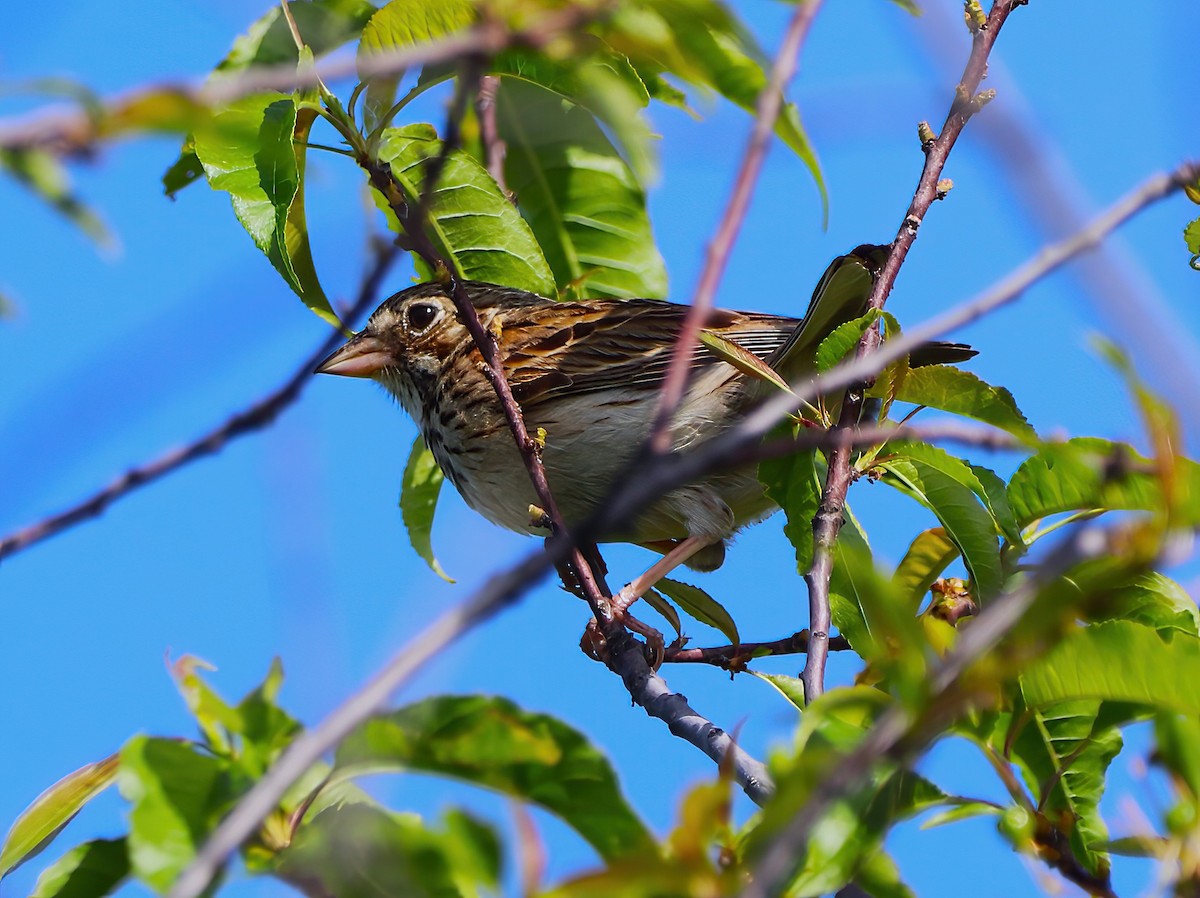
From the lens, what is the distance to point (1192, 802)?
181 cm

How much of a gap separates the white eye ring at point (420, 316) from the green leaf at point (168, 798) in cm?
415

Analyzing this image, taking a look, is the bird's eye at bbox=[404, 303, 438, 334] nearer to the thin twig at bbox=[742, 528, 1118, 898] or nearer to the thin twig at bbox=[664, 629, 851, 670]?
the thin twig at bbox=[664, 629, 851, 670]

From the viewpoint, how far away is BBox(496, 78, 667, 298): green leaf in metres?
4.79

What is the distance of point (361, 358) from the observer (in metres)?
5.92

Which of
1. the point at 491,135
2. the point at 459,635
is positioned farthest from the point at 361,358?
the point at 459,635

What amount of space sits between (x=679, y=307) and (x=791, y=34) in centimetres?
435

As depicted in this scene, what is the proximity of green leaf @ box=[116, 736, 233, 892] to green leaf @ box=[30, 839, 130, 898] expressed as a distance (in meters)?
0.42

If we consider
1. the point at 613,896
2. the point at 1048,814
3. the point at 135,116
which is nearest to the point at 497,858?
the point at 613,896

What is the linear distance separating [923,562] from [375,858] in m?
2.24

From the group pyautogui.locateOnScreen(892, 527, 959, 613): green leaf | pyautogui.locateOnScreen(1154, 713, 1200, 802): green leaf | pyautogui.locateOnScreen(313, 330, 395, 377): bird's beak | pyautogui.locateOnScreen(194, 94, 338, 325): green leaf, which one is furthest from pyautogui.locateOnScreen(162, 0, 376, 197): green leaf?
pyautogui.locateOnScreen(1154, 713, 1200, 802): green leaf

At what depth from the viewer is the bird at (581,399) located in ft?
16.9

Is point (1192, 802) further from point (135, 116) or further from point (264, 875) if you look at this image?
point (135, 116)

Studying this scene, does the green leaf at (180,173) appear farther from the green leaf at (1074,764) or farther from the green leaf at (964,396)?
the green leaf at (1074,764)

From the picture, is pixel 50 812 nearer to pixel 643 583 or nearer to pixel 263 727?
pixel 263 727
